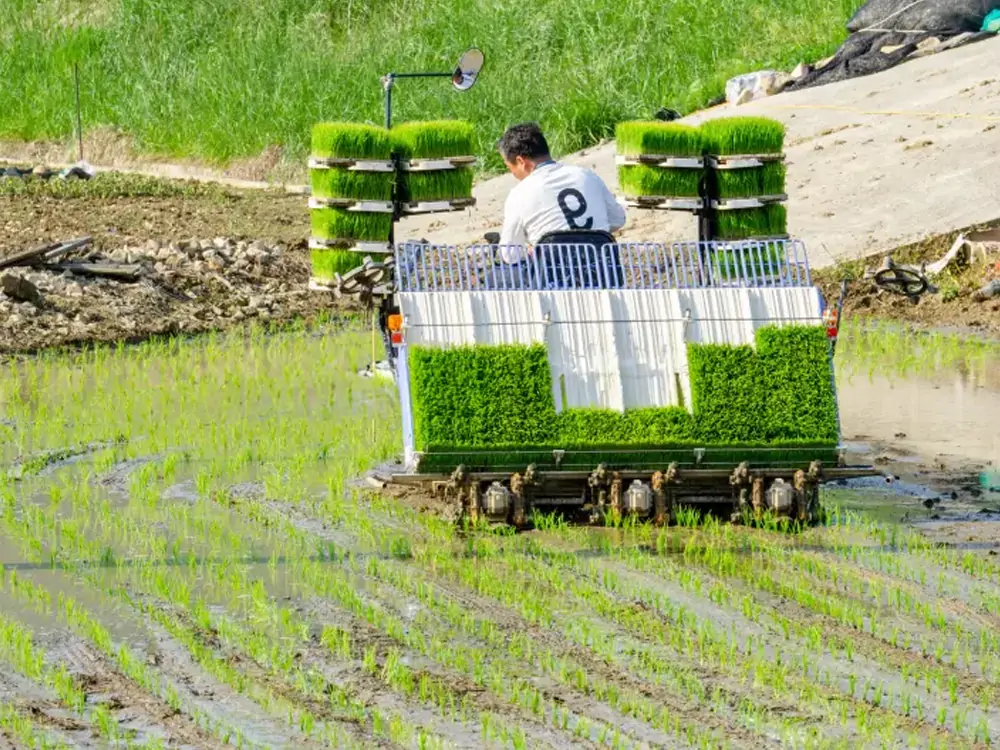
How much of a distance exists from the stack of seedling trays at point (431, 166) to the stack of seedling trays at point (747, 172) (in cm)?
183

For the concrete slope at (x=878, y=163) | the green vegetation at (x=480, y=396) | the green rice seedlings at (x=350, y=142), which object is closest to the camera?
the green vegetation at (x=480, y=396)

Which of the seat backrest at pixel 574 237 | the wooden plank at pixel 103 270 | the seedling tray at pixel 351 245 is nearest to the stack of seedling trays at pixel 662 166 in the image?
the seedling tray at pixel 351 245

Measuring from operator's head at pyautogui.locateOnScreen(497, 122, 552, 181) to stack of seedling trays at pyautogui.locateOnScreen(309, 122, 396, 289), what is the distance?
3.04 metres

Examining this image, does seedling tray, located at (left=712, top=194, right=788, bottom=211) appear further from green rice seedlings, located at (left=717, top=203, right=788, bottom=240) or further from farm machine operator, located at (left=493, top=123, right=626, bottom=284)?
farm machine operator, located at (left=493, top=123, right=626, bottom=284)

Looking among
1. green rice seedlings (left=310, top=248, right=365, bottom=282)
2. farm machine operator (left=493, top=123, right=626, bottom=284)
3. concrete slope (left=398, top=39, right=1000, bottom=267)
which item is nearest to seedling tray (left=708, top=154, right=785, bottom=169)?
green rice seedlings (left=310, top=248, right=365, bottom=282)

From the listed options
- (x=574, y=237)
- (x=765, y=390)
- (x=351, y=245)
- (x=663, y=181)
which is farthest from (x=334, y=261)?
(x=765, y=390)

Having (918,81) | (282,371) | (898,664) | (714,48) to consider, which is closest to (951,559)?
(898,664)

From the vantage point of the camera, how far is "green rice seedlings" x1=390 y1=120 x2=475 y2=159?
13.6 meters

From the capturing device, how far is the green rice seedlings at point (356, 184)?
44.3 ft

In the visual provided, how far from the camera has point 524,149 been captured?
409 inches

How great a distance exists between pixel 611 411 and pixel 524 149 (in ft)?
5.37

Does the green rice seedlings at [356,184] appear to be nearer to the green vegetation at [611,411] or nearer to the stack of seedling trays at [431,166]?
the stack of seedling trays at [431,166]

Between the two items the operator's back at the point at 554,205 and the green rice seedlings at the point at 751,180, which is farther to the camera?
the green rice seedlings at the point at 751,180

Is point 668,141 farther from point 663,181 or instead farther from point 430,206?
point 430,206
